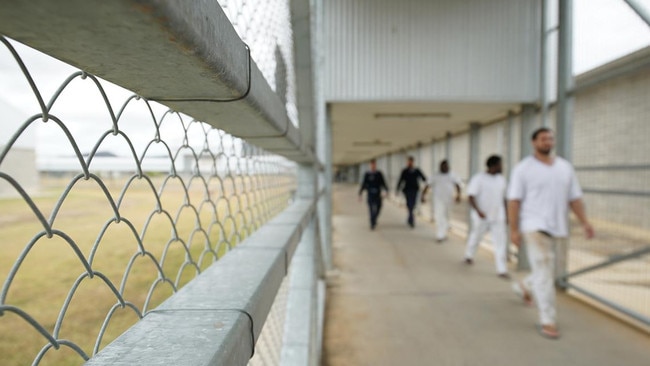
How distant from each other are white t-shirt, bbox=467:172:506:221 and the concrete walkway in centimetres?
86

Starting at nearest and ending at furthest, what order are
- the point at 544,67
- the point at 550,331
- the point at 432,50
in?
the point at 550,331
the point at 544,67
the point at 432,50

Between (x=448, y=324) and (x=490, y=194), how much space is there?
228 centimetres

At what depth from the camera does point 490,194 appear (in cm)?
554

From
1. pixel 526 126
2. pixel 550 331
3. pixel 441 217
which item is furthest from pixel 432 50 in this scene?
pixel 550 331

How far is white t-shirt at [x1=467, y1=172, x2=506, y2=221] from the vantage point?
5.54m

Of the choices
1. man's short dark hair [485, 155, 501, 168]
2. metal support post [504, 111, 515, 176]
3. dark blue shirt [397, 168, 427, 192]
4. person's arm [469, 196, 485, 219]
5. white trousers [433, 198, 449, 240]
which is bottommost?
white trousers [433, 198, 449, 240]

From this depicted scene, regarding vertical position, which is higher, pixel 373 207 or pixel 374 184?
A: pixel 374 184

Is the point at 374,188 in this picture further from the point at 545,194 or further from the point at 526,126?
the point at 545,194

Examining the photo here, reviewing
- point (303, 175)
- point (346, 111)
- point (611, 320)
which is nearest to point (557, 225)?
point (611, 320)

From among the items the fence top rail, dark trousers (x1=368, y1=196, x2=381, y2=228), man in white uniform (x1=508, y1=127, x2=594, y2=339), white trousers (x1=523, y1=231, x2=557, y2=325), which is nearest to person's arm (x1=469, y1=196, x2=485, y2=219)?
man in white uniform (x1=508, y1=127, x2=594, y2=339)

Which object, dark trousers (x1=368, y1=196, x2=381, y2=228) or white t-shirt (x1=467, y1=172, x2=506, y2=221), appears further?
dark trousers (x1=368, y1=196, x2=381, y2=228)

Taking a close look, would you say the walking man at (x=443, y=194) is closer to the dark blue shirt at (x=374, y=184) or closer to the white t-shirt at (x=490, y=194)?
the dark blue shirt at (x=374, y=184)

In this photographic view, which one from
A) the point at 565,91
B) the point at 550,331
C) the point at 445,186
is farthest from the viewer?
the point at 445,186

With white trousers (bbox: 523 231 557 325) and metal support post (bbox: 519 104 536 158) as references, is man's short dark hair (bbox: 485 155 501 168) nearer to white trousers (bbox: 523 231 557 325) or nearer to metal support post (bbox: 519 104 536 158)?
metal support post (bbox: 519 104 536 158)
